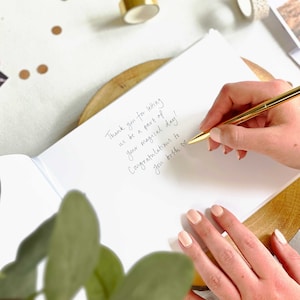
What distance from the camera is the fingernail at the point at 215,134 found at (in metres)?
0.63

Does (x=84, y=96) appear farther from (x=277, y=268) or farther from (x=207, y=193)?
(x=277, y=268)

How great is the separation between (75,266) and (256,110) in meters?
0.45

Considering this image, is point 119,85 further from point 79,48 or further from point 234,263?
point 234,263

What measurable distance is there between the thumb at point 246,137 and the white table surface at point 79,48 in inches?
6.8

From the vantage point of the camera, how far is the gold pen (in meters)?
0.57

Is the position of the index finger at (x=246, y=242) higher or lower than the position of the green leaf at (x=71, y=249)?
lower

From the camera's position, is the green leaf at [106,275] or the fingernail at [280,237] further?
the fingernail at [280,237]

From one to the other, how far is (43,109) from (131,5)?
193 millimetres

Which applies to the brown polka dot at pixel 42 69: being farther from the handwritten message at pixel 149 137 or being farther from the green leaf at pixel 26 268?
the green leaf at pixel 26 268

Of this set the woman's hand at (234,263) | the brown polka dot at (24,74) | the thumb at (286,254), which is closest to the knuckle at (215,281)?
the woman's hand at (234,263)

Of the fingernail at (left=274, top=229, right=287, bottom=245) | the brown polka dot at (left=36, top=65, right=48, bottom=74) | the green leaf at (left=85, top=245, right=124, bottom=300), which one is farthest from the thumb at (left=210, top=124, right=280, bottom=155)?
the green leaf at (left=85, top=245, right=124, bottom=300)

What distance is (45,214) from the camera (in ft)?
1.88

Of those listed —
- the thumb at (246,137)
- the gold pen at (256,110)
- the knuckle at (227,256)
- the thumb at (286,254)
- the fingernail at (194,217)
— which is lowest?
the thumb at (286,254)

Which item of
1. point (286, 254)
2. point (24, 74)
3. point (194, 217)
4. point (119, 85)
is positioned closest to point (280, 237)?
point (286, 254)
